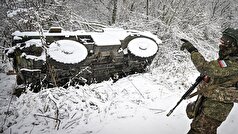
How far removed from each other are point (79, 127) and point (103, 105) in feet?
2.56

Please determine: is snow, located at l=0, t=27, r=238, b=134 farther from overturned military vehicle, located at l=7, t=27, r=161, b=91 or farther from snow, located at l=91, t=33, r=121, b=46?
snow, located at l=91, t=33, r=121, b=46

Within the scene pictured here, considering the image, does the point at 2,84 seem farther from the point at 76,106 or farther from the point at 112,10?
the point at 112,10

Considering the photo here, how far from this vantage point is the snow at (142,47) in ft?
18.4

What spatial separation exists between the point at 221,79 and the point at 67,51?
3.17 m

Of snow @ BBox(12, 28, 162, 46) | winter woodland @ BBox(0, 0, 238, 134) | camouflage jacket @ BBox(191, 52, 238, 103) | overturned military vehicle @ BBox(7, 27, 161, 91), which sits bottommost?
winter woodland @ BBox(0, 0, 238, 134)

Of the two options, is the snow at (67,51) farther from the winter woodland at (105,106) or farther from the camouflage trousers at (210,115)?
the camouflage trousers at (210,115)

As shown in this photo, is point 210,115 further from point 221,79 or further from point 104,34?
point 104,34

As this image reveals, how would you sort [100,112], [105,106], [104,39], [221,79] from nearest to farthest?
[221,79], [100,112], [105,106], [104,39]

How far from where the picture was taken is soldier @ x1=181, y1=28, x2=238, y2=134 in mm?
2512

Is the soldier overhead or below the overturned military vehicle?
overhead

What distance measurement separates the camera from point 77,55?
15.6ft

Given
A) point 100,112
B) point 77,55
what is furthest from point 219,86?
point 77,55

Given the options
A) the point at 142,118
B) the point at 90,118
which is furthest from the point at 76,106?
the point at 142,118

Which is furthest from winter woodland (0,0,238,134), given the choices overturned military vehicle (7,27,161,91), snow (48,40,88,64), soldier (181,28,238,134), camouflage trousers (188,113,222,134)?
soldier (181,28,238,134)
